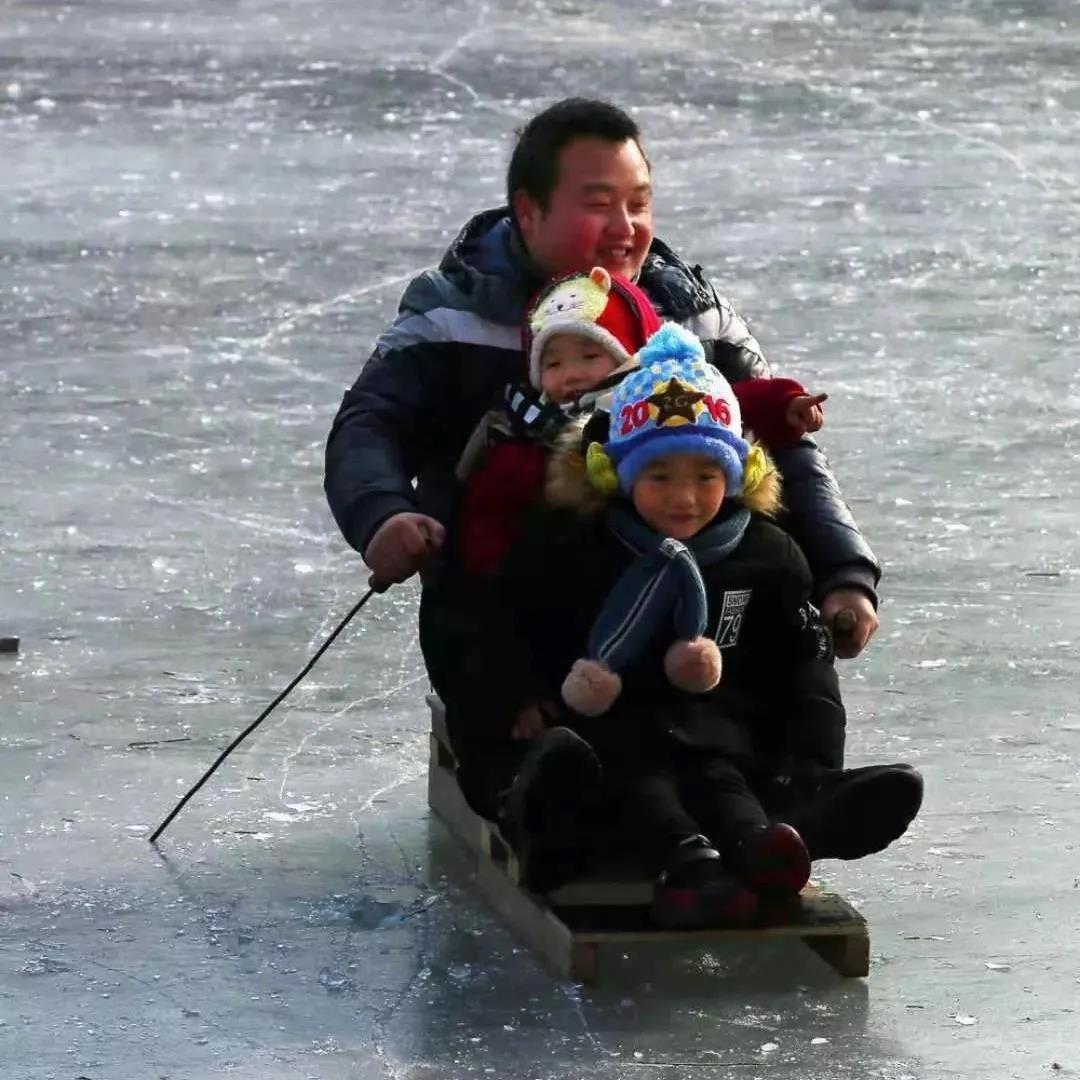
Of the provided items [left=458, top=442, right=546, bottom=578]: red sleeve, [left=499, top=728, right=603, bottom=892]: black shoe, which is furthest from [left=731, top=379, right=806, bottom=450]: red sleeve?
[left=499, top=728, right=603, bottom=892]: black shoe

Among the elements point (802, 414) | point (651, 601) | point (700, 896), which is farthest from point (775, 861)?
point (802, 414)

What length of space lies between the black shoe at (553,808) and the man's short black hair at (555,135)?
0.91 metres

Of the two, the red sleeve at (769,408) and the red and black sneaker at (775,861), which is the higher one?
the red sleeve at (769,408)

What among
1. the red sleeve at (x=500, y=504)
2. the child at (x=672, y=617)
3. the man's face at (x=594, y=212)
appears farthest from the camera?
the man's face at (x=594, y=212)

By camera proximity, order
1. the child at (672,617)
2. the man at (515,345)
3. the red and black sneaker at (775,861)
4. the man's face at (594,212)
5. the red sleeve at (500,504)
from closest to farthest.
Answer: the red and black sneaker at (775,861), the child at (672,617), the red sleeve at (500,504), the man at (515,345), the man's face at (594,212)

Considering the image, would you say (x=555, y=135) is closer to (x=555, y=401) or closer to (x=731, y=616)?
(x=555, y=401)

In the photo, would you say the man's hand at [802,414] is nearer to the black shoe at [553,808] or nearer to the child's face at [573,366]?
the child's face at [573,366]

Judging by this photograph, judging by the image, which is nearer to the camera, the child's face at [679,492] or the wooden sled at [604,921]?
the wooden sled at [604,921]

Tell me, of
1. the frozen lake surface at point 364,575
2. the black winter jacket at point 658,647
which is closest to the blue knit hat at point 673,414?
the black winter jacket at point 658,647

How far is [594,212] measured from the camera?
3994 millimetres

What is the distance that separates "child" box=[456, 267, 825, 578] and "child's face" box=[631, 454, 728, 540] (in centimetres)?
16

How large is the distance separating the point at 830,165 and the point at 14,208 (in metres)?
3.11

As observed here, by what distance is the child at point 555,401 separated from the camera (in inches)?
146

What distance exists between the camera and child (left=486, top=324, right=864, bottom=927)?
358 cm
